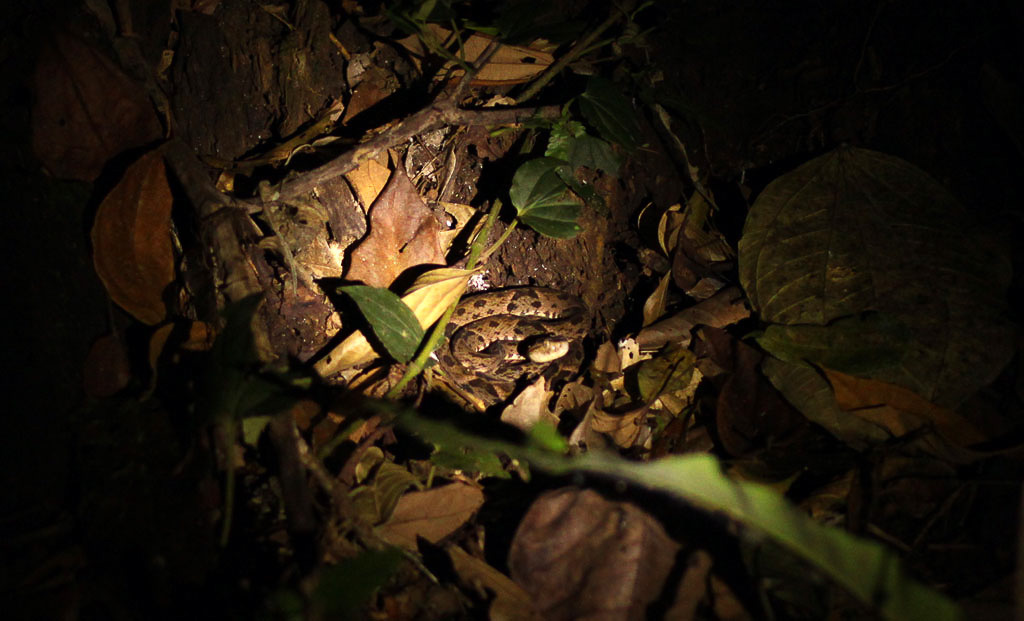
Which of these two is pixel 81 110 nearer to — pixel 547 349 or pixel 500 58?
pixel 500 58

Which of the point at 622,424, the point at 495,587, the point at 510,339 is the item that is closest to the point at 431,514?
the point at 495,587

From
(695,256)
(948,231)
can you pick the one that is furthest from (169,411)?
(948,231)

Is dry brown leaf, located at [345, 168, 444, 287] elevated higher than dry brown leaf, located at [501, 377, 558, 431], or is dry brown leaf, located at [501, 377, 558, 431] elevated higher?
dry brown leaf, located at [345, 168, 444, 287]

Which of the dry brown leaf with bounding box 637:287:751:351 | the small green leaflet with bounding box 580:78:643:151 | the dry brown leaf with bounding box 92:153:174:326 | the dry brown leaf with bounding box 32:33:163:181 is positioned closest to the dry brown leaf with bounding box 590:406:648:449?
the dry brown leaf with bounding box 637:287:751:351

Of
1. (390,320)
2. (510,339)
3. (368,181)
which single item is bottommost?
(510,339)

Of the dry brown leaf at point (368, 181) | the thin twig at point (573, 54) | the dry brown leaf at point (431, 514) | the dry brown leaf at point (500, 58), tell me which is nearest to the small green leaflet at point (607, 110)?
the thin twig at point (573, 54)

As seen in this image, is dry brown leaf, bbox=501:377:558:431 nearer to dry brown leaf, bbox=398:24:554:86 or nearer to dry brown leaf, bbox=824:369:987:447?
dry brown leaf, bbox=824:369:987:447
